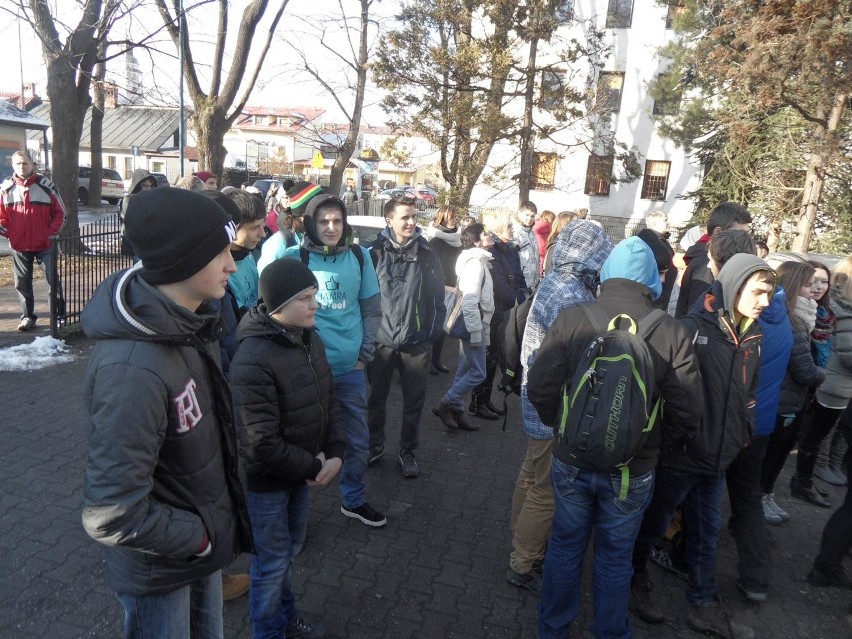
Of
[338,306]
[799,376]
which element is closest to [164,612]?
[338,306]

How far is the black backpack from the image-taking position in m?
2.60

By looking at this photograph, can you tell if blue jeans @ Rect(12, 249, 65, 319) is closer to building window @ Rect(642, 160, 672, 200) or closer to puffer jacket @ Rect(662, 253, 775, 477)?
puffer jacket @ Rect(662, 253, 775, 477)

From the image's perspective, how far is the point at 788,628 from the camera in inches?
133

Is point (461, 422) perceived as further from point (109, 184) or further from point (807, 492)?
point (109, 184)

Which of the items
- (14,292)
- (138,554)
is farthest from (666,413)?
(14,292)

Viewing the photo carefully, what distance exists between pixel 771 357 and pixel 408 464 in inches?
103

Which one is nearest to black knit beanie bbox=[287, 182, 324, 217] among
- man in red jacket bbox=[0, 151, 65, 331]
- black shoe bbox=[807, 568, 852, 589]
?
black shoe bbox=[807, 568, 852, 589]

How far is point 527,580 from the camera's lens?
3.55 metres

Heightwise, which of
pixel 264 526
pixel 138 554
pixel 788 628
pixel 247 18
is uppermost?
pixel 247 18

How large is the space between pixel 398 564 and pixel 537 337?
1.57 meters

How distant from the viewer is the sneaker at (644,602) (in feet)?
11.0

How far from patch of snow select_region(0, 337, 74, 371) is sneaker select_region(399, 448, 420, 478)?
170 inches

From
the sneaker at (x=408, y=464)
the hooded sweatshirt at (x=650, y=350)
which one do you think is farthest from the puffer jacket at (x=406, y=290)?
the hooded sweatshirt at (x=650, y=350)

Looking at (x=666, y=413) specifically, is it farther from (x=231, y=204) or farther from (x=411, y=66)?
(x=411, y=66)
